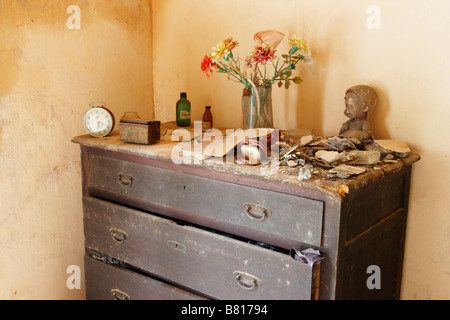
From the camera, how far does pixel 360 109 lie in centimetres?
173

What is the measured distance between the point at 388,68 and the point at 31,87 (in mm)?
1600

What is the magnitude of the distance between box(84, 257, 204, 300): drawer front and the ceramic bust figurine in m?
0.90

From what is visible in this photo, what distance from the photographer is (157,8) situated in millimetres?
2516

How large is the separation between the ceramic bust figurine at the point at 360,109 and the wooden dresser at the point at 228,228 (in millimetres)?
209

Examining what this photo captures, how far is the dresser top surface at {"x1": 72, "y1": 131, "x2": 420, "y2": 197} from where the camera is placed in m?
1.30

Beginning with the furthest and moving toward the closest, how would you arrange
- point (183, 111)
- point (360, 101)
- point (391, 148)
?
point (183, 111)
point (360, 101)
point (391, 148)

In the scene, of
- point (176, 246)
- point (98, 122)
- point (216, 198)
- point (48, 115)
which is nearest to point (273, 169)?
point (216, 198)

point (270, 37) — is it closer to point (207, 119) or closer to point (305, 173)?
point (207, 119)

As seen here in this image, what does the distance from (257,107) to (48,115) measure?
1033mm
